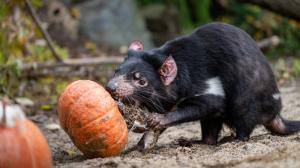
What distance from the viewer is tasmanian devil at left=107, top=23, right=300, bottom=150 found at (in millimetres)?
4793

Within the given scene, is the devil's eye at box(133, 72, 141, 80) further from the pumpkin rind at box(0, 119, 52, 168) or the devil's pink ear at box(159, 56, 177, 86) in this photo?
the pumpkin rind at box(0, 119, 52, 168)

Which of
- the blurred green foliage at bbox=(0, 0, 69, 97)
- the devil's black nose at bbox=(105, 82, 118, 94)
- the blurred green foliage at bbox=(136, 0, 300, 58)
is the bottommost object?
the blurred green foliage at bbox=(136, 0, 300, 58)

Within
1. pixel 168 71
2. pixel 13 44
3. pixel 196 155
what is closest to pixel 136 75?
pixel 168 71

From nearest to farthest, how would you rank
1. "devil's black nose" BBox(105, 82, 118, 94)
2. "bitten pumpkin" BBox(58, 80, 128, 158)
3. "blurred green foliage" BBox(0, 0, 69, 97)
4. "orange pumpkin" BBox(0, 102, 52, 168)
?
"orange pumpkin" BBox(0, 102, 52, 168)
"bitten pumpkin" BBox(58, 80, 128, 158)
"devil's black nose" BBox(105, 82, 118, 94)
"blurred green foliage" BBox(0, 0, 69, 97)

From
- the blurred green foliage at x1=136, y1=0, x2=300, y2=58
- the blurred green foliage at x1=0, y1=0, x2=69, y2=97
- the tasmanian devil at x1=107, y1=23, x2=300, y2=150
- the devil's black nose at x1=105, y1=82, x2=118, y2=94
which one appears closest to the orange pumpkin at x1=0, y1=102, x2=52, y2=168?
the devil's black nose at x1=105, y1=82, x2=118, y2=94

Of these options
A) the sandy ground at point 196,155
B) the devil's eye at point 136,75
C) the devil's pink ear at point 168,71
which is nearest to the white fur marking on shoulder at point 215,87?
the devil's pink ear at point 168,71

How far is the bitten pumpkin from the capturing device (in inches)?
166

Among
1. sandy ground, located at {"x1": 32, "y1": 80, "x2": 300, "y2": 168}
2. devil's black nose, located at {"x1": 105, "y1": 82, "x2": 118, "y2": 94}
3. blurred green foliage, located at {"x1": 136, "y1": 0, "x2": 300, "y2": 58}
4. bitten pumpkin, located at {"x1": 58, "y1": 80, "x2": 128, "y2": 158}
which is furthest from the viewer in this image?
blurred green foliage, located at {"x1": 136, "y1": 0, "x2": 300, "y2": 58}

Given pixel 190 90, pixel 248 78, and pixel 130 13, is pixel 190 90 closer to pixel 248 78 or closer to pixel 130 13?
pixel 248 78

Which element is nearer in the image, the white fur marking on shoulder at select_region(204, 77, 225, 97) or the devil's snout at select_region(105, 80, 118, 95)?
the devil's snout at select_region(105, 80, 118, 95)

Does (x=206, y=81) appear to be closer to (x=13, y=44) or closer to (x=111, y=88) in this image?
(x=111, y=88)

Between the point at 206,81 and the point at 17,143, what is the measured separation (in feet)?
6.44

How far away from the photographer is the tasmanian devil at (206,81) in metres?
4.79

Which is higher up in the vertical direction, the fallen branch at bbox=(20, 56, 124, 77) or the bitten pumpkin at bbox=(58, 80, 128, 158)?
the bitten pumpkin at bbox=(58, 80, 128, 158)
